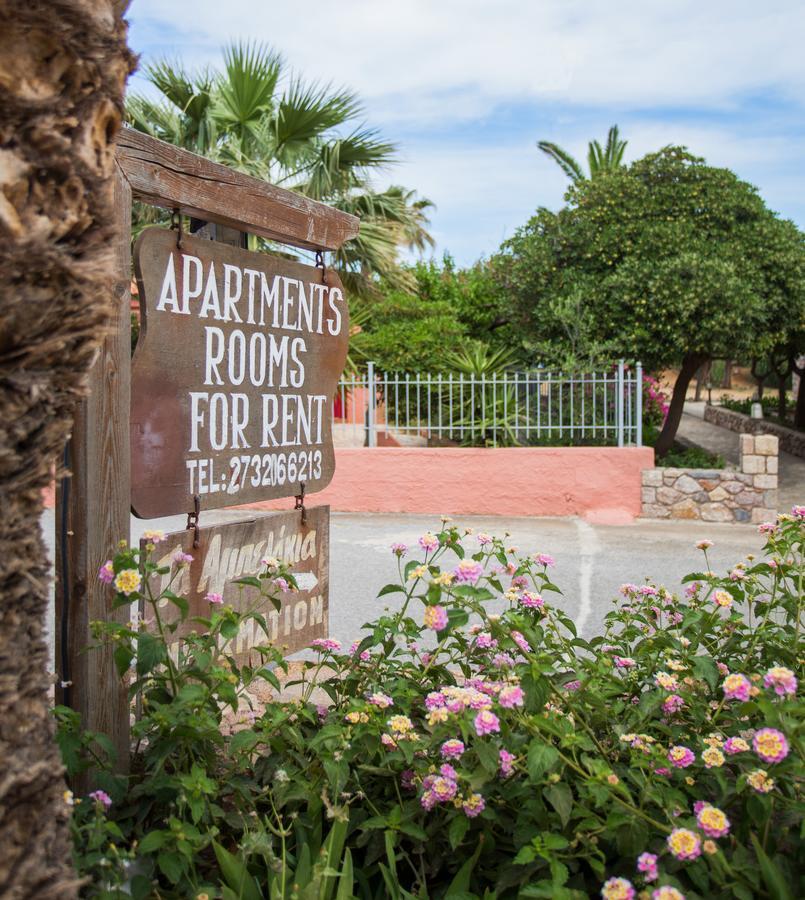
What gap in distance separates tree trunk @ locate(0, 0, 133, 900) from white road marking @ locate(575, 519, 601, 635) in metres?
4.44

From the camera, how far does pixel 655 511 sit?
1076 cm

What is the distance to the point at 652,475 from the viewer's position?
419 inches

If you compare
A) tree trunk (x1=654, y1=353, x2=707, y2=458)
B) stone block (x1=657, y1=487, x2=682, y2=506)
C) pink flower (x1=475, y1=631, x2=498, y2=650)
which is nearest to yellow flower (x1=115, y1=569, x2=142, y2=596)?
pink flower (x1=475, y1=631, x2=498, y2=650)

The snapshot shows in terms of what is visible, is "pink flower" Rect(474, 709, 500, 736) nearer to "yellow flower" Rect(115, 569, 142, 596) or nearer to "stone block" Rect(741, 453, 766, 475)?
"yellow flower" Rect(115, 569, 142, 596)

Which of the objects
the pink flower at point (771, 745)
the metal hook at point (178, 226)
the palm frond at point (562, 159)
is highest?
the palm frond at point (562, 159)

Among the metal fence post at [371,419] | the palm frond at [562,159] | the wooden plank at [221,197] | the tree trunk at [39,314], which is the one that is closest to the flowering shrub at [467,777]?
the tree trunk at [39,314]

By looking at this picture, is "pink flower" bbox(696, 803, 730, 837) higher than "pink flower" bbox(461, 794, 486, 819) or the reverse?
higher

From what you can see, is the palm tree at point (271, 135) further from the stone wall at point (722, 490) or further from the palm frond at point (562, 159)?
the palm frond at point (562, 159)

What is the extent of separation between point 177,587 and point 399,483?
854 centimetres

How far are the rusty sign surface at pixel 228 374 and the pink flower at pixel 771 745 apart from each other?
170 cm

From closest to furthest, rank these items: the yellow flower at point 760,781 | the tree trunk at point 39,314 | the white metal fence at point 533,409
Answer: the tree trunk at point 39,314
the yellow flower at point 760,781
the white metal fence at point 533,409

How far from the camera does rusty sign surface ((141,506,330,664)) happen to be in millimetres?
2619

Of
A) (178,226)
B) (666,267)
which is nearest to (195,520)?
(178,226)

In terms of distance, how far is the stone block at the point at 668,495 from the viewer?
10.7 m
